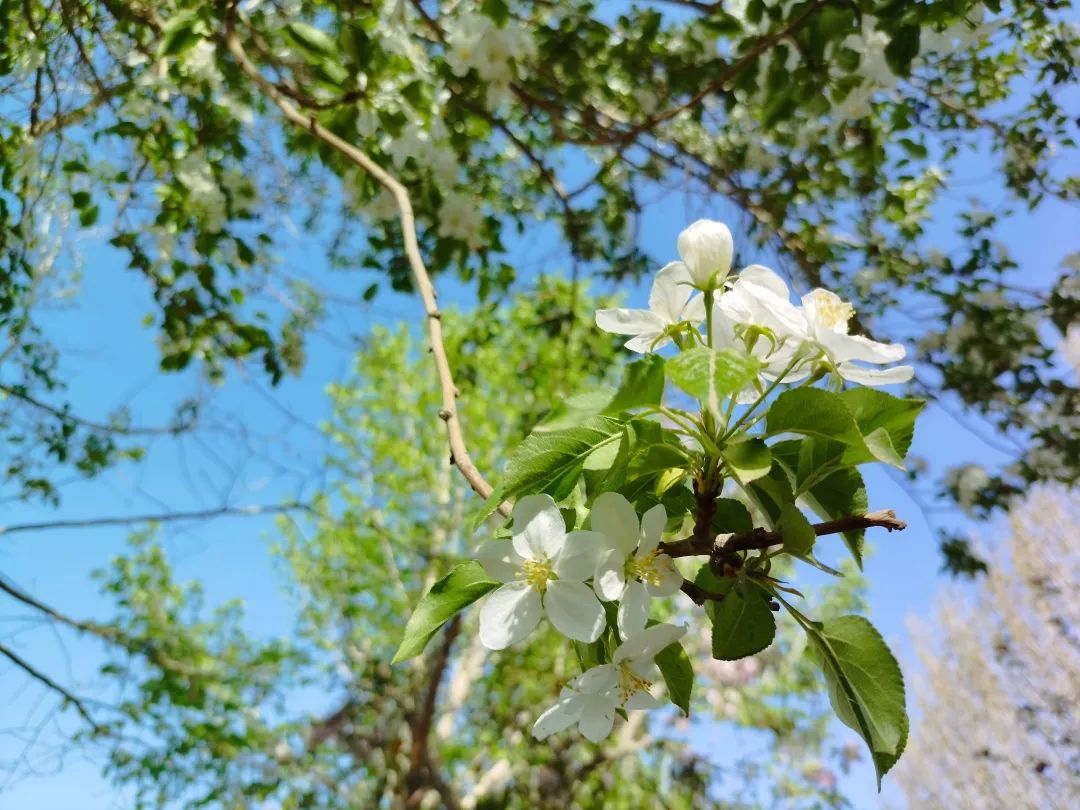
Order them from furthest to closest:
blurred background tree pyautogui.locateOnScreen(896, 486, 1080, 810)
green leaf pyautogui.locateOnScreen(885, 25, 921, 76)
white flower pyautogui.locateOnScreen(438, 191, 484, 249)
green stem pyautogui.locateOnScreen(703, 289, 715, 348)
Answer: blurred background tree pyautogui.locateOnScreen(896, 486, 1080, 810) < white flower pyautogui.locateOnScreen(438, 191, 484, 249) < green leaf pyautogui.locateOnScreen(885, 25, 921, 76) < green stem pyautogui.locateOnScreen(703, 289, 715, 348)

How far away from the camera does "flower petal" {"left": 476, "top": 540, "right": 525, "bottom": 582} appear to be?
1.44ft

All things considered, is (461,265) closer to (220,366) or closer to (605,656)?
(220,366)

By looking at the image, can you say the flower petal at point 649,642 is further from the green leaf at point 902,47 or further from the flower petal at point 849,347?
the green leaf at point 902,47

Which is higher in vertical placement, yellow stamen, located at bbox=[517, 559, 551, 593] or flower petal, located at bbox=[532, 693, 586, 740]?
yellow stamen, located at bbox=[517, 559, 551, 593]

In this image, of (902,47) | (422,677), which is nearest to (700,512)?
(902,47)

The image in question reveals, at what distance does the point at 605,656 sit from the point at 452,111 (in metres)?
1.72

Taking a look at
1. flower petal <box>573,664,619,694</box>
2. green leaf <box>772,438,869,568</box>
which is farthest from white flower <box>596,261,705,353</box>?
flower petal <box>573,664,619,694</box>

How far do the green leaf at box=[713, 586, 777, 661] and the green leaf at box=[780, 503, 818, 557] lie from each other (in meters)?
0.04

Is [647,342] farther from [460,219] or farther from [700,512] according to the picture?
[460,219]

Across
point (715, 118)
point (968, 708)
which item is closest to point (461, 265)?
point (715, 118)

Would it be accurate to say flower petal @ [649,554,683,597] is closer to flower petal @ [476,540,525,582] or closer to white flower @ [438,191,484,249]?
flower petal @ [476,540,525,582]

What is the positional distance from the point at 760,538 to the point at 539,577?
13 centimetres

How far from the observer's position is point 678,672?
0.47m

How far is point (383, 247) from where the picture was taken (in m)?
1.85
